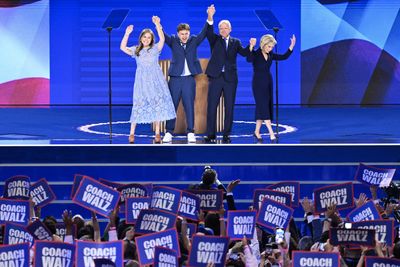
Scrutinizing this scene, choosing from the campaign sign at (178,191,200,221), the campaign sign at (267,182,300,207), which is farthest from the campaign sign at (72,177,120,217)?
the campaign sign at (267,182,300,207)

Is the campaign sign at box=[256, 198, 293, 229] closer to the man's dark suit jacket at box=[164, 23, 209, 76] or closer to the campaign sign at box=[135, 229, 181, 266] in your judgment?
the campaign sign at box=[135, 229, 181, 266]

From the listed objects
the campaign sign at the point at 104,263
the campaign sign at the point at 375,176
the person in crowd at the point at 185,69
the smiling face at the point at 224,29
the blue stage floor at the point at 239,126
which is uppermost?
the smiling face at the point at 224,29

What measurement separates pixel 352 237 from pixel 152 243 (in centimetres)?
124

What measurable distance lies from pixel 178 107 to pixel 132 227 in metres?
5.29

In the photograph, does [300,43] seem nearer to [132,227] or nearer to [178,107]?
[178,107]

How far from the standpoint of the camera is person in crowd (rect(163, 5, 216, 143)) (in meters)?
11.7

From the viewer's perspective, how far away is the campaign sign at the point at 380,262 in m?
6.06

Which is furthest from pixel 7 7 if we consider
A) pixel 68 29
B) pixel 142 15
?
pixel 142 15

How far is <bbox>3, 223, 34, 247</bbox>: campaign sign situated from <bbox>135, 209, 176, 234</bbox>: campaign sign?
76 cm

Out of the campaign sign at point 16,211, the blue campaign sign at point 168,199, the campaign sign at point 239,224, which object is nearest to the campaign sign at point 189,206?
the blue campaign sign at point 168,199

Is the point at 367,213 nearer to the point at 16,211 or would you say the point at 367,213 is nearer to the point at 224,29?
the point at 16,211

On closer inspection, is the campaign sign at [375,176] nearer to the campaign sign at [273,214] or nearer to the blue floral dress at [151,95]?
the campaign sign at [273,214]

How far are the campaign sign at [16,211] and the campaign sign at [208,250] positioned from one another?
70.3 inches

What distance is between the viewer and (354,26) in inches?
650
